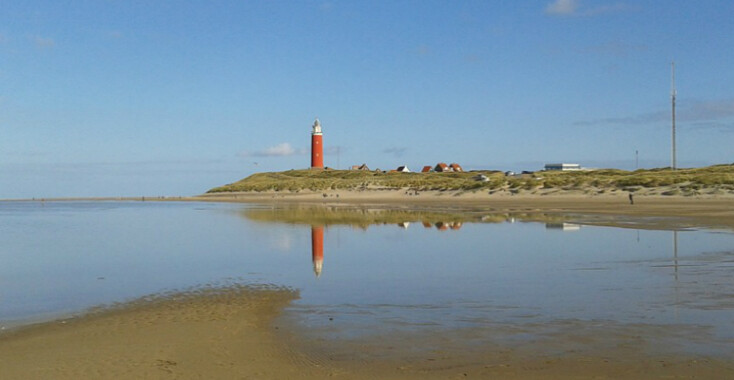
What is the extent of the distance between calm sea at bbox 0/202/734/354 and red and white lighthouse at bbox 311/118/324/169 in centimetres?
9511

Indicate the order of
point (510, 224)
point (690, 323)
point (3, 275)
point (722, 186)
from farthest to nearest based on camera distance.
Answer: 1. point (722, 186)
2. point (510, 224)
3. point (3, 275)
4. point (690, 323)

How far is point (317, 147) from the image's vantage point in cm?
12244

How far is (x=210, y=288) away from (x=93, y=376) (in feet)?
19.5

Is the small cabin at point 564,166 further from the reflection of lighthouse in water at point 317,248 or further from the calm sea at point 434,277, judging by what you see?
the reflection of lighthouse in water at point 317,248

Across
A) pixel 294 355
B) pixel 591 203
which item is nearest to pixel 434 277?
pixel 294 355

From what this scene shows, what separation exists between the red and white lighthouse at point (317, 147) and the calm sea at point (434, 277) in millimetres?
95105

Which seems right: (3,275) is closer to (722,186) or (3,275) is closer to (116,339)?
(116,339)

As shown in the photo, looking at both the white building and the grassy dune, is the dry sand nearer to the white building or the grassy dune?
the grassy dune

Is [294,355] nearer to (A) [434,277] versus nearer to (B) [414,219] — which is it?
(A) [434,277]

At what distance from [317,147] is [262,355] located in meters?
116

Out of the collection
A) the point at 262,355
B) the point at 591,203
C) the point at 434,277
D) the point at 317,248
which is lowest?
the point at 262,355

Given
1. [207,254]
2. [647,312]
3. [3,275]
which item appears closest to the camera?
[647,312]

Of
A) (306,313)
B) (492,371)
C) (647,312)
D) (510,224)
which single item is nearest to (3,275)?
(306,313)

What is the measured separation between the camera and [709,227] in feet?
76.3
